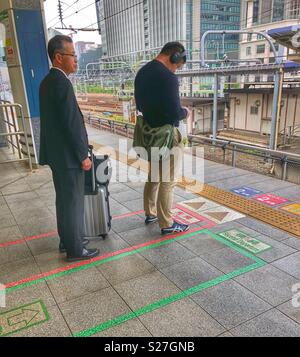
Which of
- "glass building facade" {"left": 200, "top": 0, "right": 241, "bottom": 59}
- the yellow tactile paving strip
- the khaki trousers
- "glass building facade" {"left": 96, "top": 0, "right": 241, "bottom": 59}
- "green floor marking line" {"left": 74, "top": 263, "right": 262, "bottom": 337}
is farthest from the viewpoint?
"glass building facade" {"left": 200, "top": 0, "right": 241, "bottom": 59}

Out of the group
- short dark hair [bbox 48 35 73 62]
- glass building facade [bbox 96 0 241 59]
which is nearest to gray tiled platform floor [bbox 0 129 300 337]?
short dark hair [bbox 48 35 73 62]

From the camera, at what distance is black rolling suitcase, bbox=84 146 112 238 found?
8.93ft

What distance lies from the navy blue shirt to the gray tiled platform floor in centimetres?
116

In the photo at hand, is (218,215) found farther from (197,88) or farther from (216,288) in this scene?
(197,88)

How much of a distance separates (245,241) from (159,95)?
5.12ft

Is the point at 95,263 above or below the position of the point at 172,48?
below

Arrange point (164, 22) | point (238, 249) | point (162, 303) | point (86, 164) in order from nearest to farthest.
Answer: point (162, 303), point (86, 164), point (238, 249), point (164, 22)

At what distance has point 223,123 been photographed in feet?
45.0

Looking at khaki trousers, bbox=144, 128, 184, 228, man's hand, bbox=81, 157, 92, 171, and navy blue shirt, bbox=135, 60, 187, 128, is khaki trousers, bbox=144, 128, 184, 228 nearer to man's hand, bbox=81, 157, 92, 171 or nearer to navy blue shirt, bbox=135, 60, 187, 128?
navy blue shirt, bbox=135, 60, 187, 128

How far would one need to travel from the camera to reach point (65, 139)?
7.50 feet

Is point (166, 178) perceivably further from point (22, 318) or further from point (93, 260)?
point (22, 318)

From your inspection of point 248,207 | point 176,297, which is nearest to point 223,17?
point 248,207

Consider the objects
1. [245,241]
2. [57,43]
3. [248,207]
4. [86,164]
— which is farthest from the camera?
[248,207]
